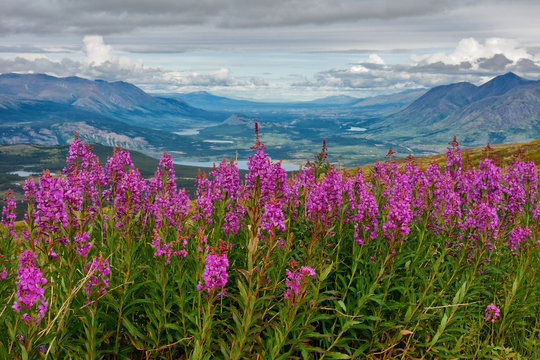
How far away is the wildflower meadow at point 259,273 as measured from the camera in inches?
217

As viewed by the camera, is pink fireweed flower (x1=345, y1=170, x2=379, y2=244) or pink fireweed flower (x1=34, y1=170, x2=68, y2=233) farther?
pink fireweed flower (x1=345, y1=170, x2=379, y2=244)

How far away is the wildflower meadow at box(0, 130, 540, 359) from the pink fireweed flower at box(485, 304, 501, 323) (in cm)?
4

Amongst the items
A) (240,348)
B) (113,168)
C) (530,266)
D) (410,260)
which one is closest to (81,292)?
(240,348)

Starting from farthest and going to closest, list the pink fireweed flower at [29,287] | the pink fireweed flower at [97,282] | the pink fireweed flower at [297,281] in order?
the pink fireweed flower at [97,282] < the pink fireweed flower at [297,281] < the pink fireweed flower at [29,287]

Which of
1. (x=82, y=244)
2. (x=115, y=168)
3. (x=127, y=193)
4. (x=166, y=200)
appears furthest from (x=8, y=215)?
(x=82, y=244)

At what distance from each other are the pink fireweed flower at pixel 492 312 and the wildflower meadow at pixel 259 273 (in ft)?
0.13

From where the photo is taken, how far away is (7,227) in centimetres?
1043

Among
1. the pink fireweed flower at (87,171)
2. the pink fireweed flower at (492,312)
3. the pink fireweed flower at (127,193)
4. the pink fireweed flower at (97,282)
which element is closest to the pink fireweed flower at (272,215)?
the pink fireweed flower at (97,282)

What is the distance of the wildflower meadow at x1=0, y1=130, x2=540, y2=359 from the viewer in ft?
18.1

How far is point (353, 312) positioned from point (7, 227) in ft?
30.9

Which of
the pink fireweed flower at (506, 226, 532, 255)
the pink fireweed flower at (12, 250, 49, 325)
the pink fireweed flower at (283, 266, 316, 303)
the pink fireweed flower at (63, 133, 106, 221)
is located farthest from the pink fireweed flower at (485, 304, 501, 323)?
the pink fireweed flower at (63, 133, 106, 221)

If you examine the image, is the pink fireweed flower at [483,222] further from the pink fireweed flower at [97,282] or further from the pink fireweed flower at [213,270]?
the pink fireweed flower at [97,282]

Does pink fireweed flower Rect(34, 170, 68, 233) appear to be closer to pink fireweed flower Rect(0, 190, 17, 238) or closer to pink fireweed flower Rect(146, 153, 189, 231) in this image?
pink fireweed flower Rect(146, 153, 189, 231)

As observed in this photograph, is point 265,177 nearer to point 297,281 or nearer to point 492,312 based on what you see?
point 297,281
